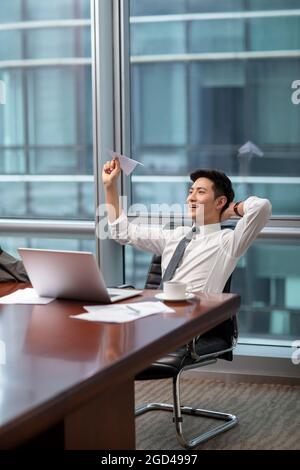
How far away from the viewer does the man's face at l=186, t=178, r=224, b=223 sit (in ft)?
12.1

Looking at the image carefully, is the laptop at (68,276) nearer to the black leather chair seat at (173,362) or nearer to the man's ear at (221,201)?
the black leather chair seat at (173,362)

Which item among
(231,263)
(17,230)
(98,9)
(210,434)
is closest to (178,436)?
(210,434)

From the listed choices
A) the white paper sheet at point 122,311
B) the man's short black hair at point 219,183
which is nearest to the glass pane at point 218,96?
the man's short black hair at point 219,183

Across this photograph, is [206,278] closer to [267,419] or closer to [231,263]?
[231,263]

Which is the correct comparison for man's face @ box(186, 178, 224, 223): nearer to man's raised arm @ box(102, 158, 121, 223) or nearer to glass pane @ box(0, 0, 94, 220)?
man's raised arm @ box(102, 158, 121, 223)

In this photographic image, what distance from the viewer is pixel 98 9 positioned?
4.41 meters

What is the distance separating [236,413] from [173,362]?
0.81 m

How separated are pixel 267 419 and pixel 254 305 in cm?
91

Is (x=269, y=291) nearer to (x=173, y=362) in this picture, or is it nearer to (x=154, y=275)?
(x=154, y=275)

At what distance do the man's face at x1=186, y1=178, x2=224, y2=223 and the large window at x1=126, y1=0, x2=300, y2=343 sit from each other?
0.77 m

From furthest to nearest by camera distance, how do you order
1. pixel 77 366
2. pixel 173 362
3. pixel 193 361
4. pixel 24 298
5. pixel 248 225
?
1. pixel 248 225
2. pixel 193 361
3. pixel 173 362
4. pixel 24 298
5. pixel 77 366

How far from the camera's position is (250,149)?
4414 millimetres

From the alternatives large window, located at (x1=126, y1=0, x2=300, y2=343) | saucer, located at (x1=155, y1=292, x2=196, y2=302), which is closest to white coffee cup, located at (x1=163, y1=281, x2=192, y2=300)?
saucer, located at (x1=155, y1=292, x2=196, y2=302)

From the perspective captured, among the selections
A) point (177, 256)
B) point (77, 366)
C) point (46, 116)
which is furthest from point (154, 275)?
point (77, 366)
